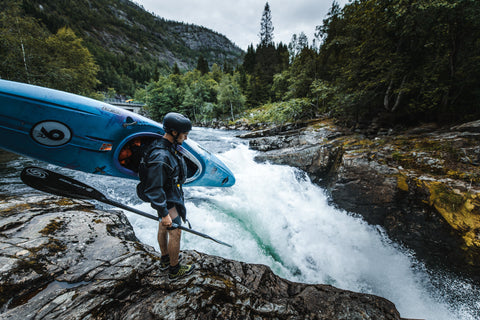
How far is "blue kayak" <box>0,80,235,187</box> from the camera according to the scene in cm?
268

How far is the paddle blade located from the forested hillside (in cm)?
1386

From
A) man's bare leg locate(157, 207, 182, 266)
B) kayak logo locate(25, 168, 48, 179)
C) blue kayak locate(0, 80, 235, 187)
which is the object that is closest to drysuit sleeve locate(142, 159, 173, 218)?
man's bare leg locate(157, 207, 182, 266)

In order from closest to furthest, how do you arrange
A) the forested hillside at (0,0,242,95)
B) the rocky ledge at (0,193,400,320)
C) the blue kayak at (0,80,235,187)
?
1. the rocky ledge at (0,193,400,320)
2. the blue kayak at (0,80,235,187)
3. the forested hillside at (0,0,242,95)

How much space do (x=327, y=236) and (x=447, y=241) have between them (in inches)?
78.0

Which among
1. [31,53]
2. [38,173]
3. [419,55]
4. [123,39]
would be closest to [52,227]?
[38,173]

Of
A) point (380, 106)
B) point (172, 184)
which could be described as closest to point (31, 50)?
point (172, 184)

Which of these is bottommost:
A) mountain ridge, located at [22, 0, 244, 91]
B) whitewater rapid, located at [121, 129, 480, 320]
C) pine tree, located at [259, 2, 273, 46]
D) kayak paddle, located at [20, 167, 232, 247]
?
whitewater rapid, located at [121, 129, 480, 320]

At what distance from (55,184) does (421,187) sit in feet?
23.0

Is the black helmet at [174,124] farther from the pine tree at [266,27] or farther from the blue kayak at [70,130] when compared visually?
the pine tree at [266,27]

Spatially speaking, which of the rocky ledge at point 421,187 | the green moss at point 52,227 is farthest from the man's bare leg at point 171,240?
the rocky ledge at point 421,187

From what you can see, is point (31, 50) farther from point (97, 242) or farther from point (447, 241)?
point (447, 241)

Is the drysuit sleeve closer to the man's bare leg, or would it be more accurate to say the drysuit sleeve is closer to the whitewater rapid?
the man's bare leg

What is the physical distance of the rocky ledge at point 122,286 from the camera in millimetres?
1647

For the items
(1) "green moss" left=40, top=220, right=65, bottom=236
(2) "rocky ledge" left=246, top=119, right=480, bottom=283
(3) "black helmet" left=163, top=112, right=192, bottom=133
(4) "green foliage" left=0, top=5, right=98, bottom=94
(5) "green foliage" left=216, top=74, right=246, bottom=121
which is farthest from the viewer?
(5) "green foliage" left=216, top=74, right=246, bottom=121
